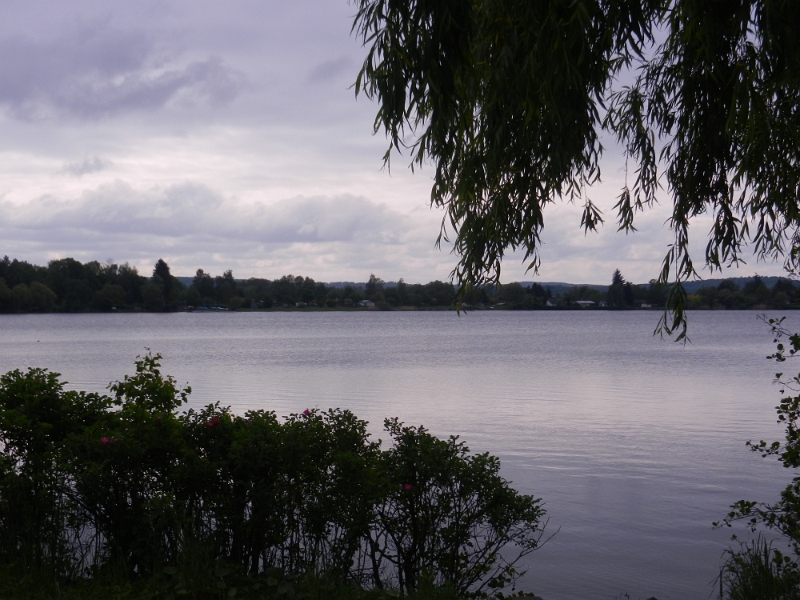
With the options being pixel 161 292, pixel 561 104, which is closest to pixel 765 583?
pixel 561 104

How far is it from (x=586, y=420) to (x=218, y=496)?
13475mm

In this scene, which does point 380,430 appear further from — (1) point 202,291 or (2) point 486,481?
(1) point 202,291

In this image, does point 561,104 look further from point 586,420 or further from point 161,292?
point 161,292

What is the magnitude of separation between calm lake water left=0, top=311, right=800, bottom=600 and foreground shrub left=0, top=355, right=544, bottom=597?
228 centimetres

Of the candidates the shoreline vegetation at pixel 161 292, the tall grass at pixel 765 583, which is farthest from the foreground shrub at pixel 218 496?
the shoreline vegetation at pixel 161 292

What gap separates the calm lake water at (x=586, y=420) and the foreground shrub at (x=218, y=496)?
2278 millimetres

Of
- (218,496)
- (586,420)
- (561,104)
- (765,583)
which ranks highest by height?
(561,104)

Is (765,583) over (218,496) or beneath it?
beneath

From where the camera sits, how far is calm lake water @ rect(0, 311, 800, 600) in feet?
27.5

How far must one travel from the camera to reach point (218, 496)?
5348 millimetres

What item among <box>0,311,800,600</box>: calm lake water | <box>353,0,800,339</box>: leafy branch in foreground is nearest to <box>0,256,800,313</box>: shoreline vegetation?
<box>0,311,800,600</box>: calm lake water

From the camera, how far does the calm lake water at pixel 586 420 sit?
8367 mm

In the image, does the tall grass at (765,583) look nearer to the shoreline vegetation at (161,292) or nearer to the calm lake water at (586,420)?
the calm lake water at (586,420)

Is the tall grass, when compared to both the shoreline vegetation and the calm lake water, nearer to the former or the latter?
the calm lake water
